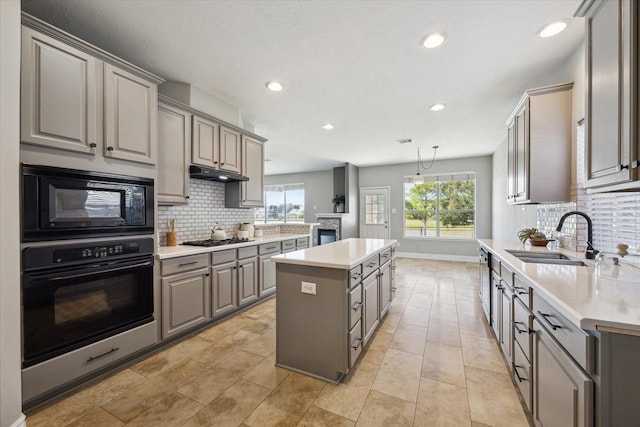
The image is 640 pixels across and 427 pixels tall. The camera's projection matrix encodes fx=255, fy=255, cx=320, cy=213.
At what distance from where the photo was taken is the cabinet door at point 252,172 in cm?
363

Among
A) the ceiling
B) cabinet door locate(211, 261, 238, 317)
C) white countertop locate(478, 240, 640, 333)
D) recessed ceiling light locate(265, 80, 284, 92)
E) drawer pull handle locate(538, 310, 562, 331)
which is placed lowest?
cabinet door locate(211, 261, 238, 317)

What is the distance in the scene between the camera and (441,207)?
6934 mm

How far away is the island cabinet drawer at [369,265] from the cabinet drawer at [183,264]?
1.64 m

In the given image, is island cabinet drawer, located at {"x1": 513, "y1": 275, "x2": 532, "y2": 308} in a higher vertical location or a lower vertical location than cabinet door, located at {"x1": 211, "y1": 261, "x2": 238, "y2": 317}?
higher

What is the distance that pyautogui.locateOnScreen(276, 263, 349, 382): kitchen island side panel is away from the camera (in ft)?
6.12

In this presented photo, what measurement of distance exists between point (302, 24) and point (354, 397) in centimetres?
274

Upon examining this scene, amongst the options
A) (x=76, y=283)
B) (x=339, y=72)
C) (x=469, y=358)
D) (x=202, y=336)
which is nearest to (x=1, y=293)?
(x=76, y=283)

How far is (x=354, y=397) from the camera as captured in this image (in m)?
1.74

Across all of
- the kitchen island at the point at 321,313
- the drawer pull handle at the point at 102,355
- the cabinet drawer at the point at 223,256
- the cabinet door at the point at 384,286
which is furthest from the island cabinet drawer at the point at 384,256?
the drawer pull handle at the point at 102,355

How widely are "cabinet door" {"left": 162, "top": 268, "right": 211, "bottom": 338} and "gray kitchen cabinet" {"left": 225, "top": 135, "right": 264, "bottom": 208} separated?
4.15 ft

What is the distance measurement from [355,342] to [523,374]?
107 centimetres

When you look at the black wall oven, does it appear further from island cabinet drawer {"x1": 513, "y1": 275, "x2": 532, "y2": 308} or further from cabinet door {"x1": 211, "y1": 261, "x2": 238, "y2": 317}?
island cabinet drawer {"x1": 513, "y1": 275, "x2": 532, "y2": 308}

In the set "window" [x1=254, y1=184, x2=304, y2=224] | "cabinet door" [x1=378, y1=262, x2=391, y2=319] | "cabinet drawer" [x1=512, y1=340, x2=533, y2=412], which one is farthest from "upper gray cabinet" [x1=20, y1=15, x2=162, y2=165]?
"window" [x1=254, y1=184, x2=304, y2=224]

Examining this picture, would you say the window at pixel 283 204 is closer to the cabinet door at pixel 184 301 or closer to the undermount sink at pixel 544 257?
the cabinet door at pixel 184 301
